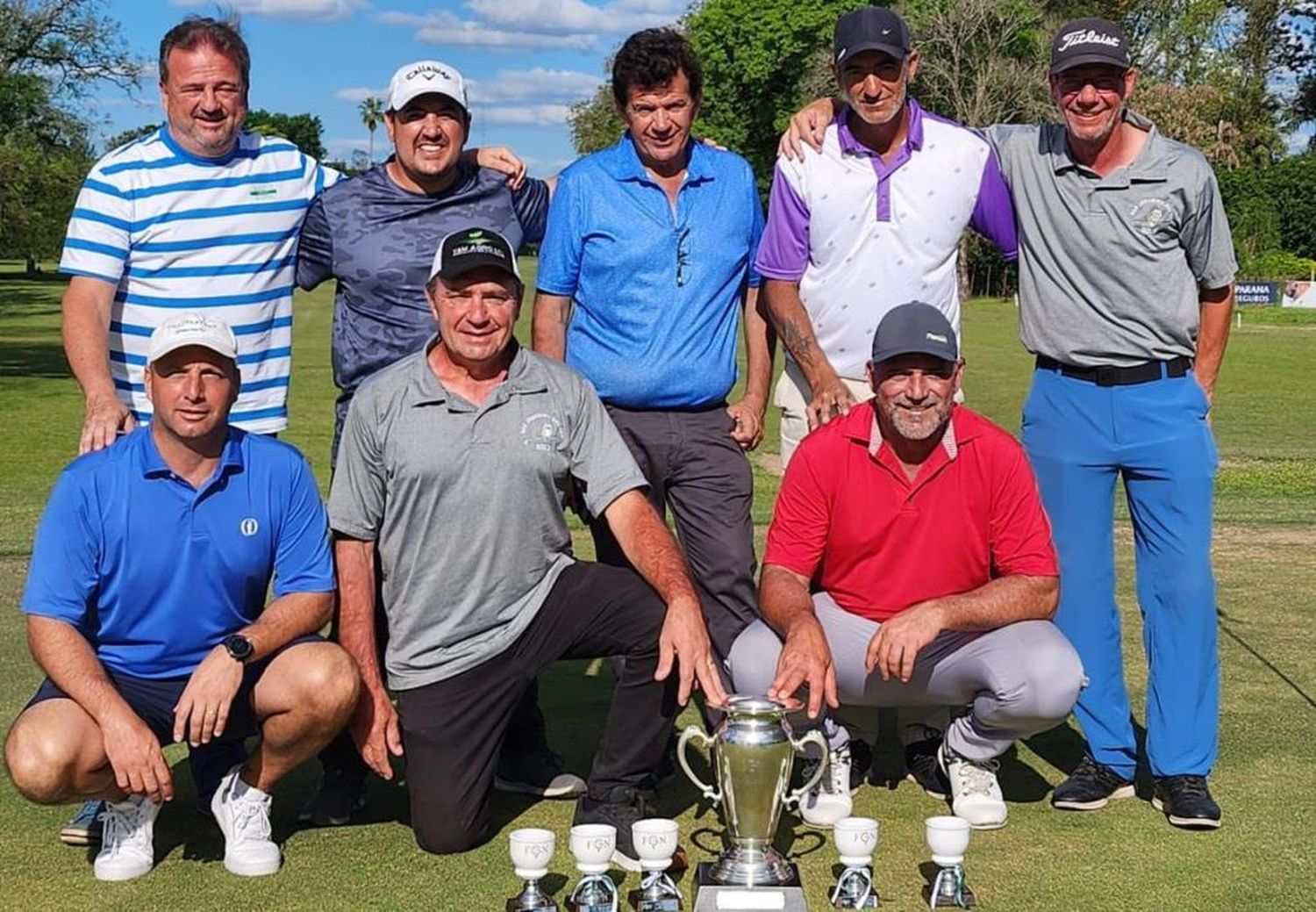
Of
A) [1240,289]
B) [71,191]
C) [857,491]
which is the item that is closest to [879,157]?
[857,491]

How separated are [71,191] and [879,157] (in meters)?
45.0

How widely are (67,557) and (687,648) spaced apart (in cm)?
180

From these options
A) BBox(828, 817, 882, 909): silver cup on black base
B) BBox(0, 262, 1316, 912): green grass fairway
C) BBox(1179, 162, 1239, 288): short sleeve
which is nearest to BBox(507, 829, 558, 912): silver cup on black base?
BBox(0, 262, 1316, 912): green grass fairway

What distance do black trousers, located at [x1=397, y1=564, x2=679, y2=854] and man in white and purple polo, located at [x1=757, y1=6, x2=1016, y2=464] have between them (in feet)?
3.48

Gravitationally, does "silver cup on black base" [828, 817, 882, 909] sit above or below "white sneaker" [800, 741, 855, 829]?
above

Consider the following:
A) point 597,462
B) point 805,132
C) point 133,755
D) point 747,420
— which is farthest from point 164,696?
point 805,132

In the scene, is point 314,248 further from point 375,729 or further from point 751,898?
point 751,898

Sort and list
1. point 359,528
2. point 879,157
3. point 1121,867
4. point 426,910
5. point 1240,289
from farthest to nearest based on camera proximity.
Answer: point 1240,289
point 879,157
point 359,528
point 1121,867
point 426,910

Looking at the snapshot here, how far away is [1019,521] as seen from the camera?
5.39 meters

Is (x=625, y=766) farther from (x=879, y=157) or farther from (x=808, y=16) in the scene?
(x=808, y=16)

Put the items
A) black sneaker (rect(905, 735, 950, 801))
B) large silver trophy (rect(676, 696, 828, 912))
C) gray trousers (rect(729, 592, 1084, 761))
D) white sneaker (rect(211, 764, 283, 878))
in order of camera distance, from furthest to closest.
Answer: black sneaker (rect(905, 735, 950, 801)) < gray trousers (rect(729, 592, 1084, 761)) < white sneaker (rect(211, 764, 283, 878)) < large silver trophy (rect(676, 696, 828, 912))

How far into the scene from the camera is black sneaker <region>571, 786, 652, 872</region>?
504cm

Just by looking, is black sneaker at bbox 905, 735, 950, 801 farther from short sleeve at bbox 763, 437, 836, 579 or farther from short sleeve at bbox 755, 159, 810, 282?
short sleeve at bbox 755, 159, 810, 282

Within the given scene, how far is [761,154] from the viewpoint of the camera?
75.3 meters
